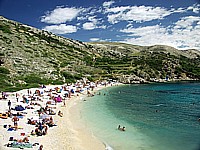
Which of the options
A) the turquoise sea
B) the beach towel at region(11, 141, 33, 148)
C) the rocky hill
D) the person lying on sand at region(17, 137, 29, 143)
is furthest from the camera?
the rocky hill

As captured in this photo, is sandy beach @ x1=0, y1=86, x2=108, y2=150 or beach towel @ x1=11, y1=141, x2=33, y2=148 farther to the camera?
sandy beach @ x1=0, y1=86, x2=108, y2=150

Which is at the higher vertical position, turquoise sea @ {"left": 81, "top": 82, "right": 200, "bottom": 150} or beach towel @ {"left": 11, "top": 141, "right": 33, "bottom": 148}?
beach towel @ {"left": 11, "top": 141, "right": 33, "bottom": 148}

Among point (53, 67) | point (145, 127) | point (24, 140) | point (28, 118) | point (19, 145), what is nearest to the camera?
point (19, 145)

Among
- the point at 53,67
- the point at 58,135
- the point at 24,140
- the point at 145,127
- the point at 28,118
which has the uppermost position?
the point at 53,67

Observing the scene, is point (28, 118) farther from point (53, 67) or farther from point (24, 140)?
point (53, 67)

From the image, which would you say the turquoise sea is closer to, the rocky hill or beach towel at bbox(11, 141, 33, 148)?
beach towel at bbox(11, 141, 33, 148)

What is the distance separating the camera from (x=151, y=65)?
3711 inches

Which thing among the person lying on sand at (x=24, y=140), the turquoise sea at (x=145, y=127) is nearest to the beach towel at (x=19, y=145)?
the person lying on sand at (x=24, y=140)

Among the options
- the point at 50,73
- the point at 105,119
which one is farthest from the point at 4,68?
the point at 105,119

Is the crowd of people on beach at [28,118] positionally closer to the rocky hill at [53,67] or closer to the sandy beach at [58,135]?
the sandy beach at [58,135]

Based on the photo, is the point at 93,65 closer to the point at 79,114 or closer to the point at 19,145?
the point at 79,114

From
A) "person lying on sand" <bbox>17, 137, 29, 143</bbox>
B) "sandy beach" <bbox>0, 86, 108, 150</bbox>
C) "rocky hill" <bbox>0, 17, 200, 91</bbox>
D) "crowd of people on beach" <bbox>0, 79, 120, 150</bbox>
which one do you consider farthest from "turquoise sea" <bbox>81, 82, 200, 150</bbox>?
"rocky hill" <bbox>0, 17, 200, 91</bbox>

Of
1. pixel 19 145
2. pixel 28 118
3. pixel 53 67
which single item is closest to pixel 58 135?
pixel 19 145

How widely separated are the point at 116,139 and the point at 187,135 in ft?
21.0
